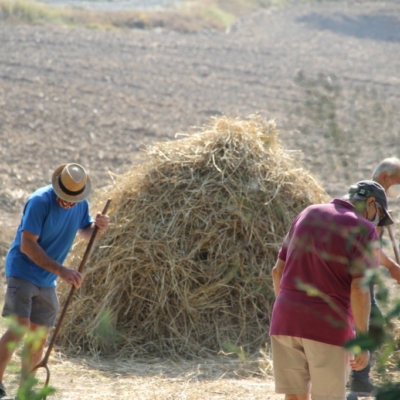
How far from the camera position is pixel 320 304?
12.1 feet

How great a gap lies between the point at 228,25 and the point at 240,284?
23.2m

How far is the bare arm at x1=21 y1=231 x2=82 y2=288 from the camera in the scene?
14.4 feet

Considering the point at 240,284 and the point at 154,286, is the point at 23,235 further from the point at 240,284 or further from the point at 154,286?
the point at 240,284

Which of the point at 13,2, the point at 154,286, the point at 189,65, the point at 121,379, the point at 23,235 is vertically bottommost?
the point at 121,379

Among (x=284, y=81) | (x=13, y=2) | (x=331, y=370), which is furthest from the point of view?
(x=13, y=2)

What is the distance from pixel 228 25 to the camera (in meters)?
28.5

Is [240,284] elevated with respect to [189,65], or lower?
lower

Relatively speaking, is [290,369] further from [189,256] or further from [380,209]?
[189,256]

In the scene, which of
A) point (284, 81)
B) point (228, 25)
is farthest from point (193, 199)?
point (228, 25)

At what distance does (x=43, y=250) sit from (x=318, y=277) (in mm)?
1661

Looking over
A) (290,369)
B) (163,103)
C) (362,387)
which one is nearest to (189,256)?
(362,387)

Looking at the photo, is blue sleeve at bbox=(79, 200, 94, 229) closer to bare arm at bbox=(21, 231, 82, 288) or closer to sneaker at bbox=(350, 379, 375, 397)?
bare arm at bbox=(21, 231, 82, 288)

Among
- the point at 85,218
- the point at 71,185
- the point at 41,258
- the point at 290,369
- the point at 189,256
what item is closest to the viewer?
the point at 290,369

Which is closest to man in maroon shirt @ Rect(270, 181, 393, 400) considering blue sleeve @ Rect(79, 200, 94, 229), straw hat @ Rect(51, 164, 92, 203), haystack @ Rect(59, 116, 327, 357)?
straw hat @ Rect(51, 164, 92, 203)
